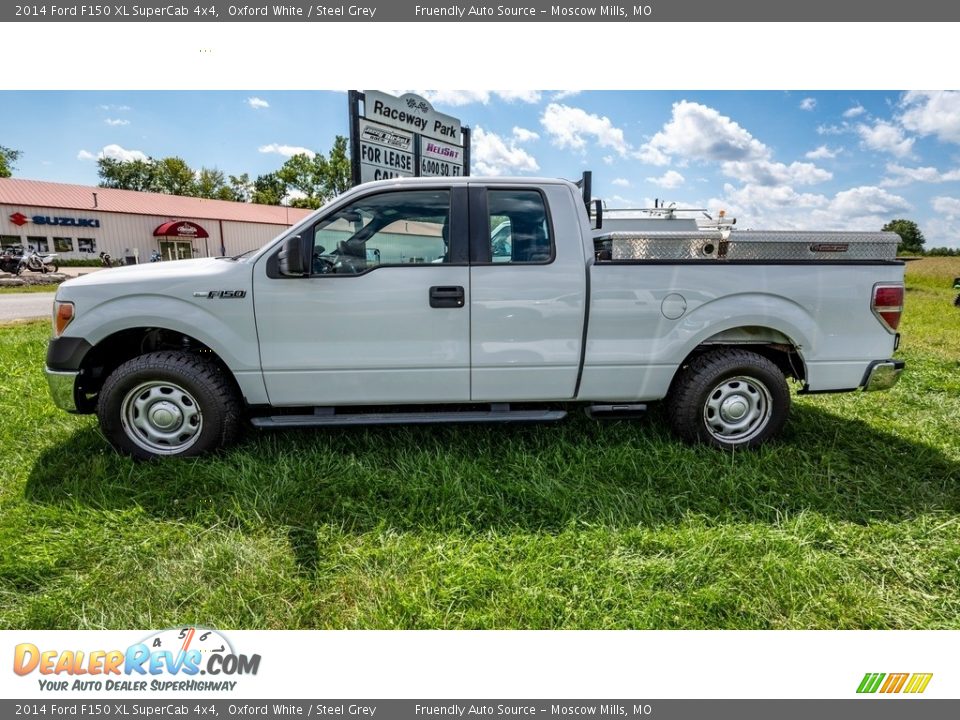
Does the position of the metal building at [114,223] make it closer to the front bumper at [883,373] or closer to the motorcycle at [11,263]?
the motorcycle at [11,263]

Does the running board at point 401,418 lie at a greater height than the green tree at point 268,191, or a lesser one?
lesser

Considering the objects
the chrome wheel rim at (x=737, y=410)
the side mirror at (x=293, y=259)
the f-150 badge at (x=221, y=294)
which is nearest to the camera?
the side mirror at (x=293, y=259)

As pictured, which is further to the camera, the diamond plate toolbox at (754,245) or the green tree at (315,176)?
the green tree at (315,176)

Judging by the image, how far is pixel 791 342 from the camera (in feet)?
11.1

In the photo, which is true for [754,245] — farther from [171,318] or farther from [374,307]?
[171,318]

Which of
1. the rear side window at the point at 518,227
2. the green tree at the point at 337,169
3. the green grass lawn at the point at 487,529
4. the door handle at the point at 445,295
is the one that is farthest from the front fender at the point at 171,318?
the green tree at the point at 337,169

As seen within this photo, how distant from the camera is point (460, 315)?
3.15 m

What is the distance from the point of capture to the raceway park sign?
19.5 feet

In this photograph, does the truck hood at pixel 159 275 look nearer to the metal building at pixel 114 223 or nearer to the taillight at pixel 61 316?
the taillight at pixel 61 316

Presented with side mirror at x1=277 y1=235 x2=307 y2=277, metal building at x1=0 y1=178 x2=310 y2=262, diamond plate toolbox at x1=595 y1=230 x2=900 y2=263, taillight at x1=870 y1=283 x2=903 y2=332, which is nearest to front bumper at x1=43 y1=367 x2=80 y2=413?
side mirror at x1=277 y1=235 x2=307 y2=277

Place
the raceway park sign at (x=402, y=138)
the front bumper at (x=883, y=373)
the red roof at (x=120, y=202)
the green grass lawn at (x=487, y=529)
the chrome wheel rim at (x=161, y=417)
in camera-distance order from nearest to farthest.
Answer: the green grass lawn at (x=487, y=529)
the chrome wheel rim at (x=161, y=417)
the front bumper at (x=883, y=373)
the raceway park sign at (x=402, y=138)
the red roof at (x=120, y=202)

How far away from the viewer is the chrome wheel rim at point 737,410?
3.45 metres

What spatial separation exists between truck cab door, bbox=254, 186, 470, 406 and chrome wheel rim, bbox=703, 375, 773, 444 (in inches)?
70.9

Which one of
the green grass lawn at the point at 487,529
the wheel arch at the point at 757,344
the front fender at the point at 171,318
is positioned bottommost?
the green grass lawn at the point at 487,529
